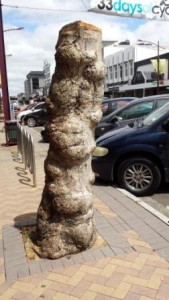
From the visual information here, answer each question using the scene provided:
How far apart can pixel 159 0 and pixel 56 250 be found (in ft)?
46.4

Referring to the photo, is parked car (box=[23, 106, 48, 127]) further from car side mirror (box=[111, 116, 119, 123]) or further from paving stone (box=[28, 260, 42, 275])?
paving stone (box=[28, 260, 42, 275])

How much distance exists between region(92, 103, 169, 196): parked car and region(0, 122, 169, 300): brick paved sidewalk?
1.11 meters

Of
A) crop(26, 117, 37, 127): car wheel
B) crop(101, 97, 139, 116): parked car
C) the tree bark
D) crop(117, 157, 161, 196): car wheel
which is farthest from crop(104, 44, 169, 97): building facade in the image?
the tree bark

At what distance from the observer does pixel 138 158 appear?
635 centimetres

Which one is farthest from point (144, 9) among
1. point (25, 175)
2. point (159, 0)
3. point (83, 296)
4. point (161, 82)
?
point (161, 82)

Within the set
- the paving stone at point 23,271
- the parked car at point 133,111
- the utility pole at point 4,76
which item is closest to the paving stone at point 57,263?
the paving stone at point 23,271

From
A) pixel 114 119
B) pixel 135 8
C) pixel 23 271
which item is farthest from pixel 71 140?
pixel 135 8

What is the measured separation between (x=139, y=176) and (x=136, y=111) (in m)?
4.00

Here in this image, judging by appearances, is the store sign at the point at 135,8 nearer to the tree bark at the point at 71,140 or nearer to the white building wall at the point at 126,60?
the tree bark at the point at 71,140

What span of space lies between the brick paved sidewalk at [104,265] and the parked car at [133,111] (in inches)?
183

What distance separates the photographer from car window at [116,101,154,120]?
9.75 meters

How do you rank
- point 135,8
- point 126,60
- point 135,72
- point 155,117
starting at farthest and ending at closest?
1. point 126,60
2. point 135,72
3. point 135,8
4. point 155,117

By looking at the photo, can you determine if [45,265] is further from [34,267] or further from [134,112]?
Result: [134,112]

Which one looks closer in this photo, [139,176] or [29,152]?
[139,176]
